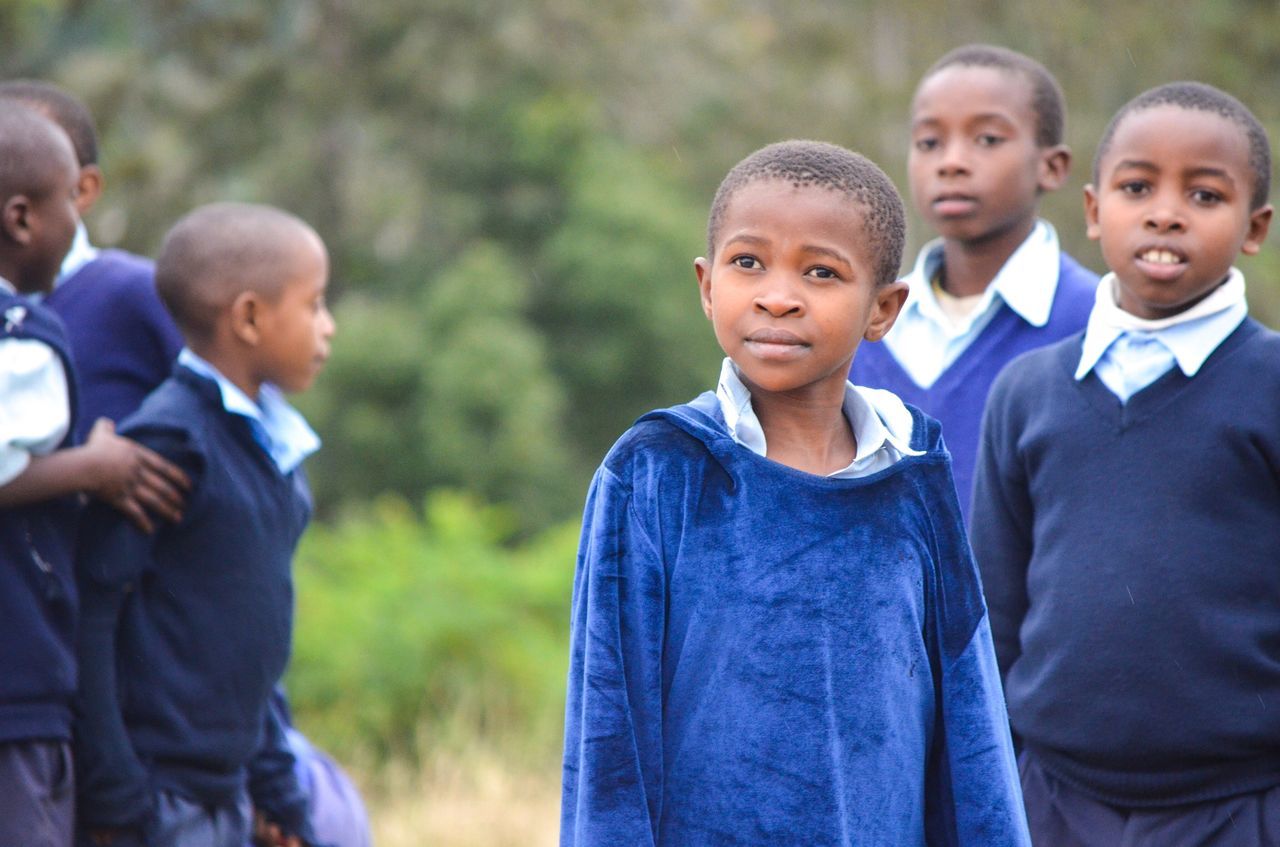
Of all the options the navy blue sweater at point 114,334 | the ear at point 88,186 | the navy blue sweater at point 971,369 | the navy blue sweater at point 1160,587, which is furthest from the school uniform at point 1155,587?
the ear at point 88,186

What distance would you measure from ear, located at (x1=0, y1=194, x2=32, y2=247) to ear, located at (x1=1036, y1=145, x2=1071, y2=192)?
2440 millimetres

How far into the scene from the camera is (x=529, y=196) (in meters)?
14.8

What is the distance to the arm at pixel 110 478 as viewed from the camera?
127 inches

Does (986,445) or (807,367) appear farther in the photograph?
(986,445)

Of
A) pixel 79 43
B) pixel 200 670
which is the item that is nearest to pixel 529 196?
pixel 79 43

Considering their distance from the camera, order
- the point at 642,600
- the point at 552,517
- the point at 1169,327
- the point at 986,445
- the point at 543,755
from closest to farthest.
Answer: the point at 642,600 < the point at 1169,327 < the point at 986,445 < the point at 543,755 < the point at 552,517

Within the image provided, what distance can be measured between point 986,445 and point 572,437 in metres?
11.7

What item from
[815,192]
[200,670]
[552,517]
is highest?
[552,517]

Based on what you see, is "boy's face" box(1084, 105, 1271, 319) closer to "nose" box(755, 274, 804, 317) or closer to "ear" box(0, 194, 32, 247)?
"nose" box(755, 274, 804, 317)

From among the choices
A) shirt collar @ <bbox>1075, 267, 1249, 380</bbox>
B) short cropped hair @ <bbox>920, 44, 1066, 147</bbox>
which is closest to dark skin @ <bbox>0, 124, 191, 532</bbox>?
shirt collar @ <bbox>1075, 267, 1249, 380</bbox>

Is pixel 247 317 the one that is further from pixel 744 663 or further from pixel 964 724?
pixel 964 724

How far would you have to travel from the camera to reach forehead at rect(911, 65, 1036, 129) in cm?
400

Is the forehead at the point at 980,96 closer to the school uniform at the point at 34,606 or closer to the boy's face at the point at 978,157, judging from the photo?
the boy's face at the point at 978,157

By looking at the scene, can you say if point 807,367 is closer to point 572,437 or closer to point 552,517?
point 552,517
